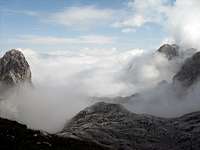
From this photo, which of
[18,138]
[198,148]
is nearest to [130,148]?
[198,148]

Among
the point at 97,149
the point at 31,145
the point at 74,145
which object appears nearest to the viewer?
the point at 31,145

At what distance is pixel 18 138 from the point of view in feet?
176

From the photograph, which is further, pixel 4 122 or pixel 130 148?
pixel 130 148

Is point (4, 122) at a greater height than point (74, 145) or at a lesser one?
greater

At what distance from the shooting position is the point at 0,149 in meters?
47.3

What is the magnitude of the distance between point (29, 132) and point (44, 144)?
23.1 ft

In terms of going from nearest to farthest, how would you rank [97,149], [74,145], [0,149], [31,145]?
[0,149], [31,145], [74,145], [97,149]

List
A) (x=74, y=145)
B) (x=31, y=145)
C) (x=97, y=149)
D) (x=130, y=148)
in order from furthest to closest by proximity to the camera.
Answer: (x=130, y=148)
(x=97, y=149)
(x=74, y=145)
(x=31, y=145)

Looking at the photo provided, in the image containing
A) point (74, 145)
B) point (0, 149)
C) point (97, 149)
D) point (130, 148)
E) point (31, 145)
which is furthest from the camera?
point (130, 148)

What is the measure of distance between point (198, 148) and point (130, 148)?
126ft

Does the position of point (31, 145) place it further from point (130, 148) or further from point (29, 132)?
point (130, 148)

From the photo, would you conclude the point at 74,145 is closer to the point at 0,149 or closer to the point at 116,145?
the point at 0,149

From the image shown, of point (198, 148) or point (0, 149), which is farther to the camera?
point (198, 148)

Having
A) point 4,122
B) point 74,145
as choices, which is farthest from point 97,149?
point 4,122
